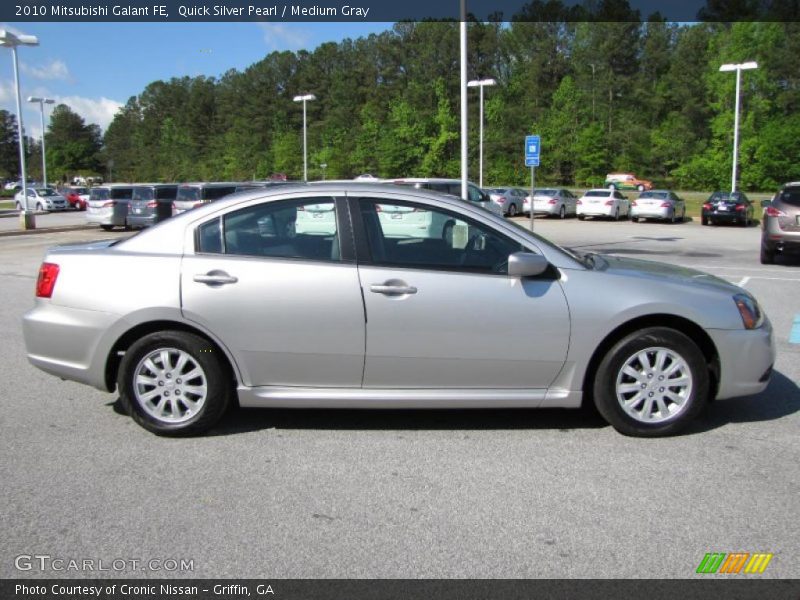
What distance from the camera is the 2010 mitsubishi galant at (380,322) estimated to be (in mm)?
4785

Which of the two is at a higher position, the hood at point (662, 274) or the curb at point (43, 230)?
the hood at point (662, 274)

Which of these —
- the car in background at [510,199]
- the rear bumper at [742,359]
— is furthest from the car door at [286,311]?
the car in background at [510,199]

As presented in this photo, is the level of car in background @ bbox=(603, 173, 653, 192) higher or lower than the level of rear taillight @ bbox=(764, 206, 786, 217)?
higher

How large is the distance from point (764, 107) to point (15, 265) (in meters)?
54.4

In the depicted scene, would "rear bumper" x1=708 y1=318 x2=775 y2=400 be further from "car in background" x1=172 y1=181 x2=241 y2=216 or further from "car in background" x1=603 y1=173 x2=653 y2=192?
"car in background" x1=603 y1=173 x2=653 y2=192

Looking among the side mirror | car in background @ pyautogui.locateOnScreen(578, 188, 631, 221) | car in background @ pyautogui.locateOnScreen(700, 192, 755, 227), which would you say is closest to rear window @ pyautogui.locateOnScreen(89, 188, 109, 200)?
car in background @ pyautogui.locateOnScreen(578, 188, 631, 221)

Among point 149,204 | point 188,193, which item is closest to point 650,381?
point 188,193

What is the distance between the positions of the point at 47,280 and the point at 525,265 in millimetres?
3177

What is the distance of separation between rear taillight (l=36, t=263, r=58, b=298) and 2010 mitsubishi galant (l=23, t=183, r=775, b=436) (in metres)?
0.10

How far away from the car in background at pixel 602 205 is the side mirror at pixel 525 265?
32.3m

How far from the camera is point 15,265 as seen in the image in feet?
54.4

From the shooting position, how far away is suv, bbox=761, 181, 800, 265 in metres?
14.9

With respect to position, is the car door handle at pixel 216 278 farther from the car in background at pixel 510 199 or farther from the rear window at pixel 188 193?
the car in background at pixel 510 199

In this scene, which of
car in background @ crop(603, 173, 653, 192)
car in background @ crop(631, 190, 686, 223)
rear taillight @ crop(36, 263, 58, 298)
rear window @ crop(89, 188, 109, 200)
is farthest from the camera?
car in background @ crop(603, 173, 653, 192)
